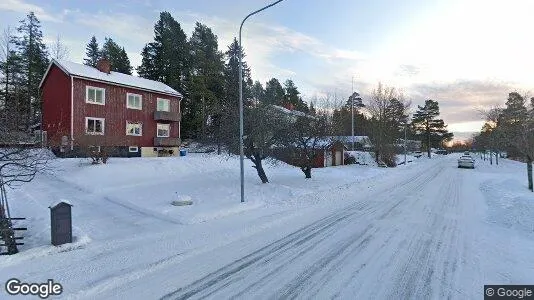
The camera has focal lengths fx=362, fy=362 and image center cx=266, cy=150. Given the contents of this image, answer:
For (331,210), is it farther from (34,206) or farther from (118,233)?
(34,206)

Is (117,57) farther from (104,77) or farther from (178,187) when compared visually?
(178,187)

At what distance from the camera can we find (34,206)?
13.6m

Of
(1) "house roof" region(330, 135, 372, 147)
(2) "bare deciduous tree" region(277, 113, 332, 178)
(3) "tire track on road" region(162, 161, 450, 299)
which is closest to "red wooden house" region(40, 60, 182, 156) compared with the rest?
(2) "bare deciduous tree" region(277, 113, 332, 178)

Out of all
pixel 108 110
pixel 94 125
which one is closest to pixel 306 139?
pixel 108 110

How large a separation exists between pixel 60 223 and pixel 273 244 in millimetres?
5177

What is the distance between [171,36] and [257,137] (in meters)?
41.3

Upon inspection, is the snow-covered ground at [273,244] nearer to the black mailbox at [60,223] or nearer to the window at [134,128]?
the black mailbox at [60,223]

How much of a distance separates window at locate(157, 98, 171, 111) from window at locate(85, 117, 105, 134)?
22.7 feet

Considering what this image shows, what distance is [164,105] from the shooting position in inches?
1580

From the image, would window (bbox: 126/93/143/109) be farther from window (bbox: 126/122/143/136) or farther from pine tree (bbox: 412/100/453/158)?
pine tree (bbox: 412/100/453/158)

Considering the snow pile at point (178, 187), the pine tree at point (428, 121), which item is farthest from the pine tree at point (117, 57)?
the pine tree at point (428, 121)

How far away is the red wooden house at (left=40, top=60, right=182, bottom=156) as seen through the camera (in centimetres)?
3153

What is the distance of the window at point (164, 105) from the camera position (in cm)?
3953

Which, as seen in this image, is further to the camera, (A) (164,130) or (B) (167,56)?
(B) (167,56)
